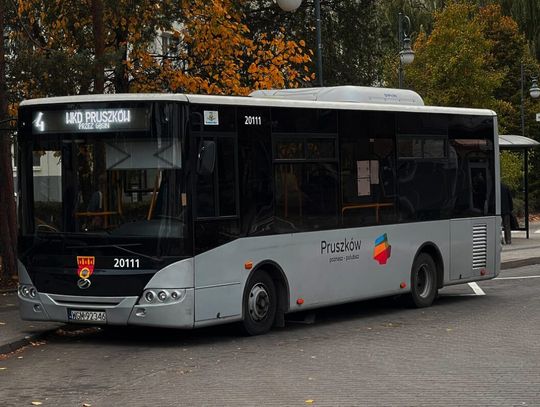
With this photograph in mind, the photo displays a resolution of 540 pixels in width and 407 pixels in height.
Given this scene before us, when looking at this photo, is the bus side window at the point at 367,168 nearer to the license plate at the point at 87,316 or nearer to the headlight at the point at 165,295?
the headlight at the point at 165,295

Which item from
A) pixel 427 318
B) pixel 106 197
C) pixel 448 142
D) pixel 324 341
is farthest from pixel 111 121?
pixel 448 142

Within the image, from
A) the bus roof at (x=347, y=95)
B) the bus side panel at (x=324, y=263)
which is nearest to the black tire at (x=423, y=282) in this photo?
the bus side panel at (x=324, y=263)

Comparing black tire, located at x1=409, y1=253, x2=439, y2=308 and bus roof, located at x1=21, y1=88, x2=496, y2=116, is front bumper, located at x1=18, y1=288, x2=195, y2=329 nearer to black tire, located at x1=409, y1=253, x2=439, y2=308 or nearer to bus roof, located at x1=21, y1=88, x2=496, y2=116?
bus roof, located at x1=21, y1=88, x2=496, y2=116

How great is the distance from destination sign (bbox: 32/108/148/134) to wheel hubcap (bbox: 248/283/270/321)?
7.87 feet

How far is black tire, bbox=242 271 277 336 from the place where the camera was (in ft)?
43.7

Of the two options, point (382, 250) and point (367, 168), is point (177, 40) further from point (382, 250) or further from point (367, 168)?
point (382, 250)

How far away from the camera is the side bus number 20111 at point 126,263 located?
12445 mm

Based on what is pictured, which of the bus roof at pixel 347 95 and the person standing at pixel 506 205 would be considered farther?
the person standing at pixel 506 205

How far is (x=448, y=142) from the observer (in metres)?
17.6

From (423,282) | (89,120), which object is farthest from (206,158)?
(423,282)

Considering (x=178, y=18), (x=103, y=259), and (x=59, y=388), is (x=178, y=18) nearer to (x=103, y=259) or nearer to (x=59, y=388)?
(x=103, y=259)

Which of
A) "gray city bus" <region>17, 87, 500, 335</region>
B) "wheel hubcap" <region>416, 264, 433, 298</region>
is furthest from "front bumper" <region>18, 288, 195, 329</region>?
"wheel hubcap" <region>416, 264, 433, 298</region>

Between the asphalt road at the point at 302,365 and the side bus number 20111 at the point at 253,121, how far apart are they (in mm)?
2539

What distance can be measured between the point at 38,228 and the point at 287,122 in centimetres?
330
